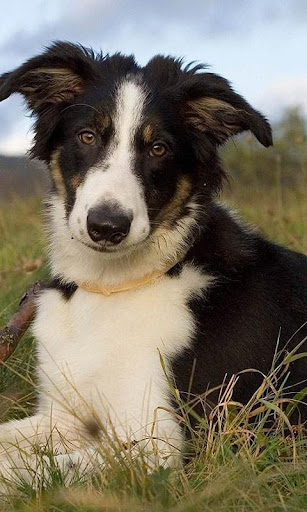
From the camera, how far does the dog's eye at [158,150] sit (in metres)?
4.02

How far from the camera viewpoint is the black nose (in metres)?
3.55

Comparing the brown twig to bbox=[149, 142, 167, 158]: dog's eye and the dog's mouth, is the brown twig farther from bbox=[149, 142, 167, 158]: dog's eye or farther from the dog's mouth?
bbox=[149, 142, 167, 158]: dog's eye

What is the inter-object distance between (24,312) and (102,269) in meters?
0.78

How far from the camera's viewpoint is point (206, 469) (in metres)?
3.21

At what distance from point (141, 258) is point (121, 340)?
1.46ft

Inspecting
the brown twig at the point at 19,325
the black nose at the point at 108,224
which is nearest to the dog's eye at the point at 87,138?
the black nose at the point at 108,224

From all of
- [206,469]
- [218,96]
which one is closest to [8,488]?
[206,469]

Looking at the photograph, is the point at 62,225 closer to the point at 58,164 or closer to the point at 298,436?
the point at 58,164

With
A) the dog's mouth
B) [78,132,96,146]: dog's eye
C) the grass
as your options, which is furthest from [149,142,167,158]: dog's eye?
the grass

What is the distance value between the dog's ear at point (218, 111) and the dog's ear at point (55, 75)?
0.55 metres

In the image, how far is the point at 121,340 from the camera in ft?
12.9

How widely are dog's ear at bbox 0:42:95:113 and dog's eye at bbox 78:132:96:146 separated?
31cm

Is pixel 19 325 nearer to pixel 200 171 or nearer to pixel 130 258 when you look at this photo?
pixel 130 258

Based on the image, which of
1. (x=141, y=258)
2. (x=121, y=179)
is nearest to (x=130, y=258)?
(x=141, y=258)
